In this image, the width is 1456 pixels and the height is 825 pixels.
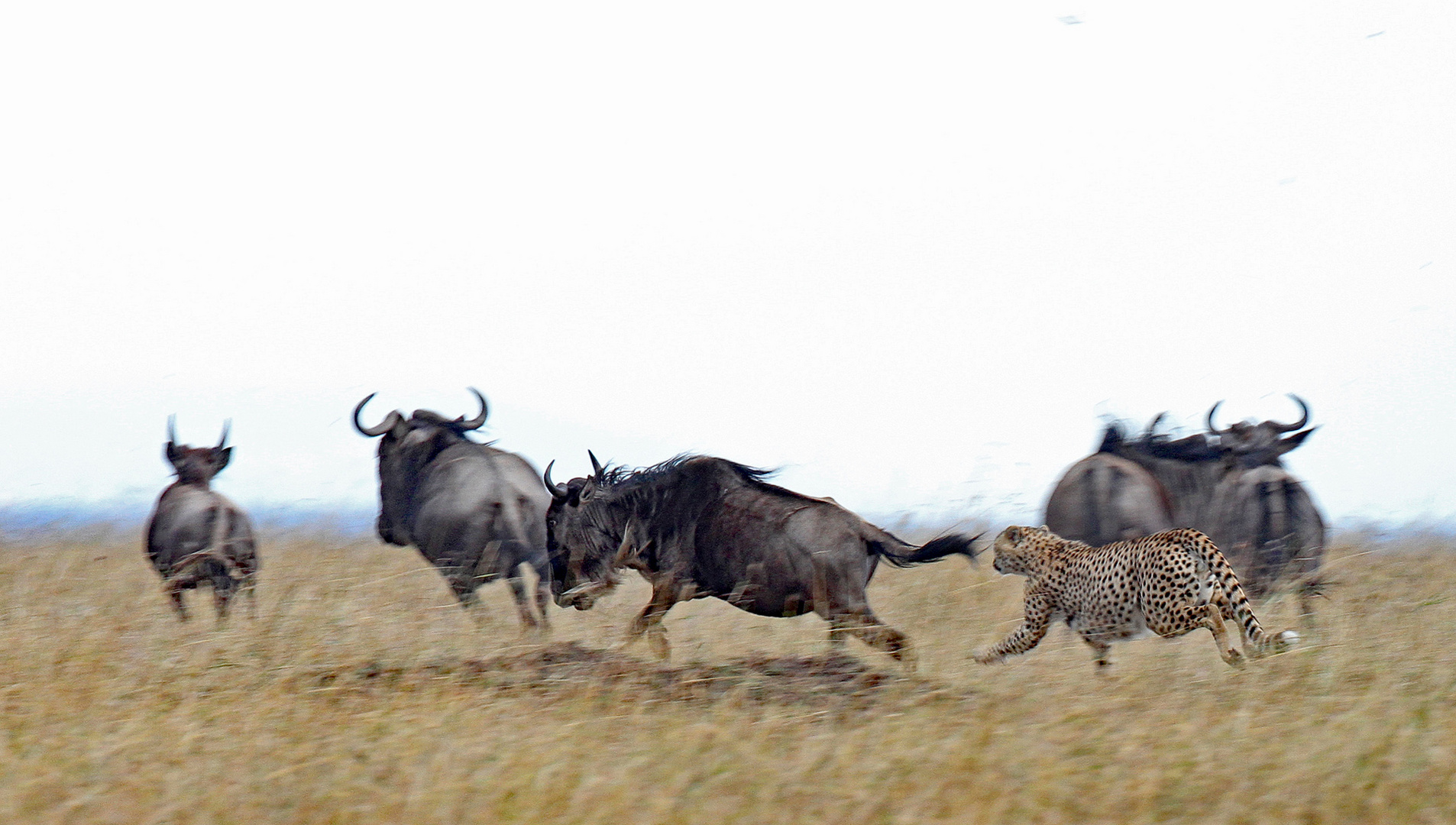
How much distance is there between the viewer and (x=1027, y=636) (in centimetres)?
697

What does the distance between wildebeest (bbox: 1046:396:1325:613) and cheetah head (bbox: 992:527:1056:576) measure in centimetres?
129

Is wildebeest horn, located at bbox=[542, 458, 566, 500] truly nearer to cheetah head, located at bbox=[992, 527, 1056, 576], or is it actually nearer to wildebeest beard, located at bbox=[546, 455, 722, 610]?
wildebeest beard, located at bbox=[546, 455, 722, 610]

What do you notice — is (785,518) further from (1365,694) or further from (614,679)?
(1365,694)

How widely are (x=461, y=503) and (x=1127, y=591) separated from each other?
4.65 m

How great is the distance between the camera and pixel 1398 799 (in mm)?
4363

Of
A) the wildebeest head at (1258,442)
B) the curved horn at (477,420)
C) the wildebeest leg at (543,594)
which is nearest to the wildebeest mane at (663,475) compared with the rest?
the wildebeest leg at (543,594)

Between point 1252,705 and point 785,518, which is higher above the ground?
point 785,518

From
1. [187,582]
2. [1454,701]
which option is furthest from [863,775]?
[187,582]

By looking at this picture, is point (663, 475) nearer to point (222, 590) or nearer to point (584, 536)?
point (584, 536)

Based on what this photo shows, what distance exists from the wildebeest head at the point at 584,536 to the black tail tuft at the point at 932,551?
1.66 m

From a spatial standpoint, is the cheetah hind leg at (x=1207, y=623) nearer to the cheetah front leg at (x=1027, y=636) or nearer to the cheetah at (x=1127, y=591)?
the cheetah at (x=1127, y=591)

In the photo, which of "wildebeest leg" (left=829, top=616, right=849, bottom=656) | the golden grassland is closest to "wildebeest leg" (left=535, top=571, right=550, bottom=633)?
the golden grassland

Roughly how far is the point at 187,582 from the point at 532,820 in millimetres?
5752

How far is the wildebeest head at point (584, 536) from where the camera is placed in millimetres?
7289
